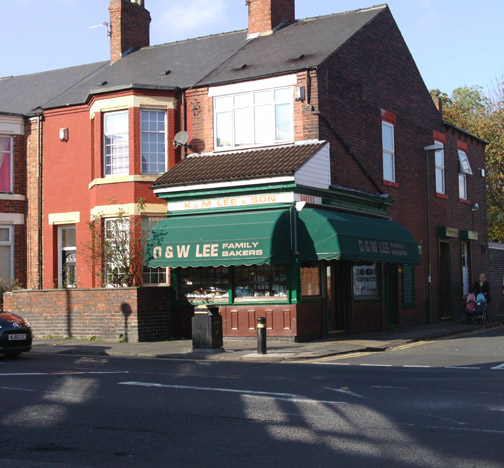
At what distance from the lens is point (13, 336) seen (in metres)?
16.3

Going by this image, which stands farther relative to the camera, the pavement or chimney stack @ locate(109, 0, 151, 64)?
chimney stack @ locate(109, 0, 151, 64)

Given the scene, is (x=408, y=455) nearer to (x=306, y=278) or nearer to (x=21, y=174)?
(x=306, y=278)

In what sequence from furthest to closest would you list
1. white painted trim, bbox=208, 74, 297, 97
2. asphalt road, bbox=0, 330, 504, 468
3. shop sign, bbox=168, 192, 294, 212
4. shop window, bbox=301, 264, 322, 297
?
white painted trim, bbox=208, 74, 297, 97 → shop window, bbox=301, 264, 322, 297 → shop sign, bbox=168, 192, 294, 212 → asphalt road, bbox=0, 330, 504, 468

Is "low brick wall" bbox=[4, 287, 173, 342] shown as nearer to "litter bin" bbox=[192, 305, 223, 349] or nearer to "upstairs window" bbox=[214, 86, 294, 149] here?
"litter bin" bbox=[192, 305, 223, 349]

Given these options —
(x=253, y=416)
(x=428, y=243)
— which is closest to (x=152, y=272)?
(x=428, y=243)

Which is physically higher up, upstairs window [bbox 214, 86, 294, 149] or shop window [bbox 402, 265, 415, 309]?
upstairs window [bbox 214, 86, 294, 149]

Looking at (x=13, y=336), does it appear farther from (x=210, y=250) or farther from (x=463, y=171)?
(x=463, y=171)

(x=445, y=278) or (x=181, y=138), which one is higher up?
(x=181, y=138)

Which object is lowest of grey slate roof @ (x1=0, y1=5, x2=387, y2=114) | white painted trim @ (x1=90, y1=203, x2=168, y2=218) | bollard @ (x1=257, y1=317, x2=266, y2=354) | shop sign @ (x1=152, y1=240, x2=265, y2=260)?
bollard @ (x1=257, y1=317, x2=266, y2=354)

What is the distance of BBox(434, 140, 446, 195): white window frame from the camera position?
28.4 metres

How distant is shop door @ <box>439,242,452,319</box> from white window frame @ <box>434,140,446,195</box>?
214 centimetres

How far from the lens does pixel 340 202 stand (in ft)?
70.7

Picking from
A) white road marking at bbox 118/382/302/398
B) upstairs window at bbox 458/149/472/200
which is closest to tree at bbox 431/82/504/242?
upstairs window at bbox 458/149/472/200

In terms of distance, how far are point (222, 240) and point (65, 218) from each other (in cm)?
754
